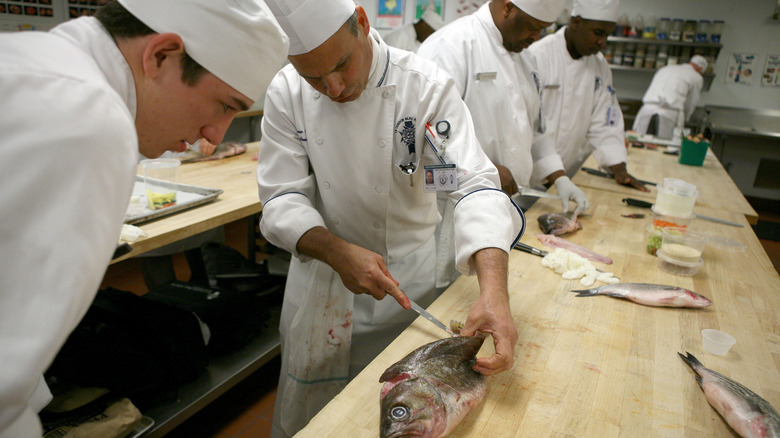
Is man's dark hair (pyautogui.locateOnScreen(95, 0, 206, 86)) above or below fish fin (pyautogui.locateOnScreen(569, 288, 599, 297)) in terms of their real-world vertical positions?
above

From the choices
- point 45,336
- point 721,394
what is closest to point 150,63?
point 45,336

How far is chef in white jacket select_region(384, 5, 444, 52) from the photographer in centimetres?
554

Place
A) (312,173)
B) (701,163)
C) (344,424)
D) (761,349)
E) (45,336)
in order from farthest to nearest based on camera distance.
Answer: (701,163), (312,173), (761,349), (344,424), (45,336)

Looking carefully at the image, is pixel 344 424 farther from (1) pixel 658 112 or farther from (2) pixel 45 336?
(1) pixel 658 112

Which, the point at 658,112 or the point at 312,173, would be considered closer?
the point at 312,173

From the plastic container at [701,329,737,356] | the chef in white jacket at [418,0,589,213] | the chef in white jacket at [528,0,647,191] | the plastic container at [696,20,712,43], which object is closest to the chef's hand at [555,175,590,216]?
the chef in white jacket at [418,0,589,213]

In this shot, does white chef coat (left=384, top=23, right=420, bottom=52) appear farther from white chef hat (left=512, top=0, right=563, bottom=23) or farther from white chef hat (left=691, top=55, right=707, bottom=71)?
white chef hat (left=691, top=55, right=707, bottom=71)

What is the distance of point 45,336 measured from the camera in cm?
64

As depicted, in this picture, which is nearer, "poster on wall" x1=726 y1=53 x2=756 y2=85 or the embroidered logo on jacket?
the embroidered logo on jacket

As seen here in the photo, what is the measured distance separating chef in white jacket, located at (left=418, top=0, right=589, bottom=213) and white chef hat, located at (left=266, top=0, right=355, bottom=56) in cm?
112

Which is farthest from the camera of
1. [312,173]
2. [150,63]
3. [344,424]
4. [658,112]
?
[658,112]

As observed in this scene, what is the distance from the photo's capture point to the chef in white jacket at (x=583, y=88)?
3267mm

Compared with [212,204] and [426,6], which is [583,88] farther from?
[426,6]

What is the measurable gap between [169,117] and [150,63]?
0.10 meters
